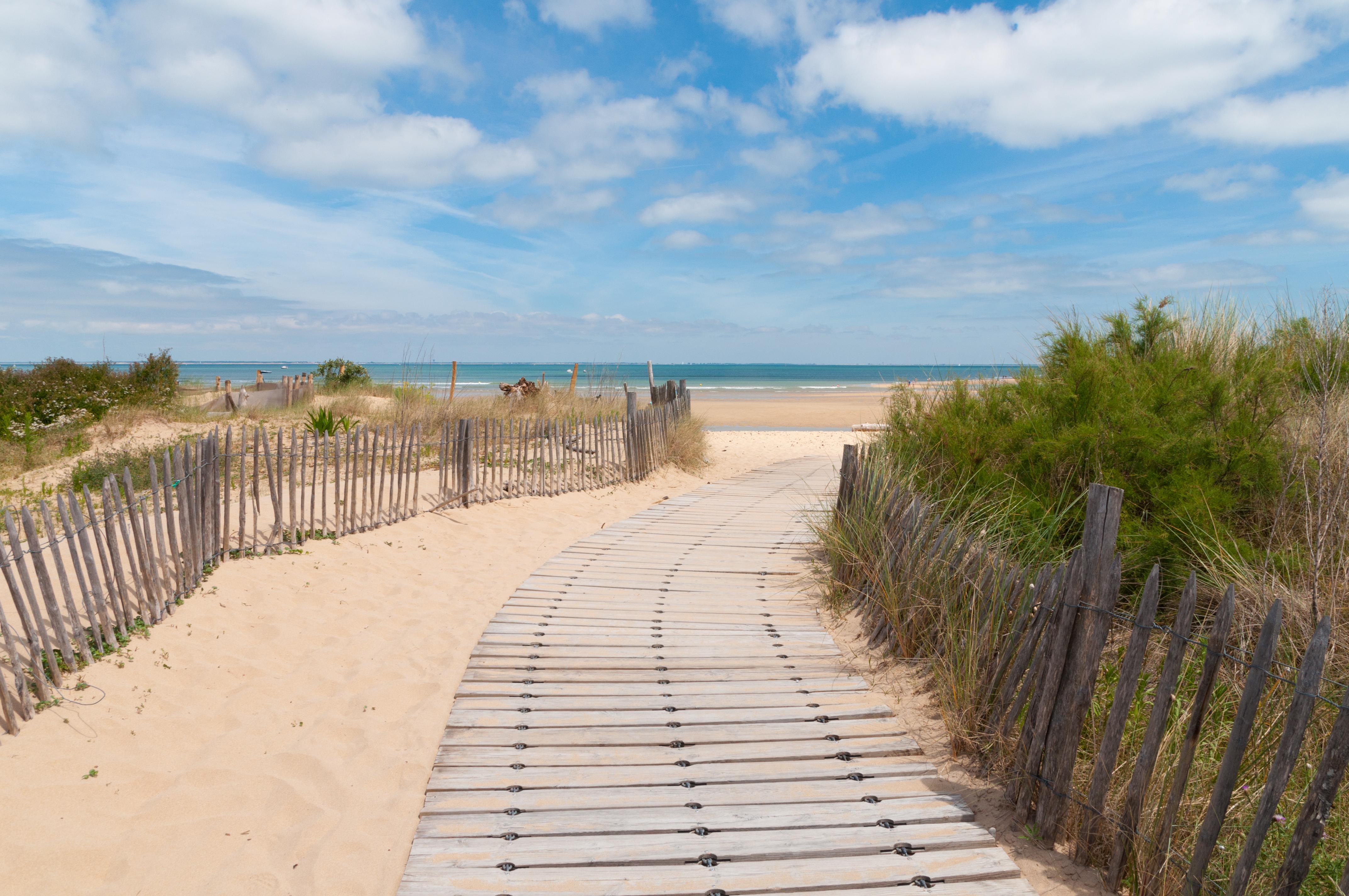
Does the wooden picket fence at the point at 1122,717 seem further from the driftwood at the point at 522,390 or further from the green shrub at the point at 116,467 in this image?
the driftwood at the point at 522,390

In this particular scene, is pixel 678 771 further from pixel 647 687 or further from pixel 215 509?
pixel 215 509

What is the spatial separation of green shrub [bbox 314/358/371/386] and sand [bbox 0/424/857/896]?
16.5 m

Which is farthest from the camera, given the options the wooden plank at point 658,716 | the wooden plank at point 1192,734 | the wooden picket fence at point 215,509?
the wooden picket fence at point 215,509

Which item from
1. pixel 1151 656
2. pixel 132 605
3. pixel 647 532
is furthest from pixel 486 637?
pixel 1151 656

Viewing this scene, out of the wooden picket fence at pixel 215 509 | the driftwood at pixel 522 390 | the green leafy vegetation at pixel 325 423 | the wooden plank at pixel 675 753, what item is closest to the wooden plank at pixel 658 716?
the wooden plank at pixel 675 753

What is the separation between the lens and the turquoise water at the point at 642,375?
29.3ft

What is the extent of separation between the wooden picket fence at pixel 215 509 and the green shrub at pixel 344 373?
8945 mm

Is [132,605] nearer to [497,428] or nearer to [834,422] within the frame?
[497,428]

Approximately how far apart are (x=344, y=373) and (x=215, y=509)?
17530 millimetres

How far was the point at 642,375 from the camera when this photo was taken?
83000 mm

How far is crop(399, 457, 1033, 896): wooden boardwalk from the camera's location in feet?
8.43

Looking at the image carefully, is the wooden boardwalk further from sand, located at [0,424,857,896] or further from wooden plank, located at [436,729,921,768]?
sand, located at [0,424,857,896]

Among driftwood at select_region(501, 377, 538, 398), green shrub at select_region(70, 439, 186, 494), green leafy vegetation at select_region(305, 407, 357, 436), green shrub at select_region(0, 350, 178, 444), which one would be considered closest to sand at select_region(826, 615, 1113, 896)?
green leafy vegetation at select_region(305, 407, 357, 436)

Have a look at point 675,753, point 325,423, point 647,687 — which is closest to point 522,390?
point 325,423
